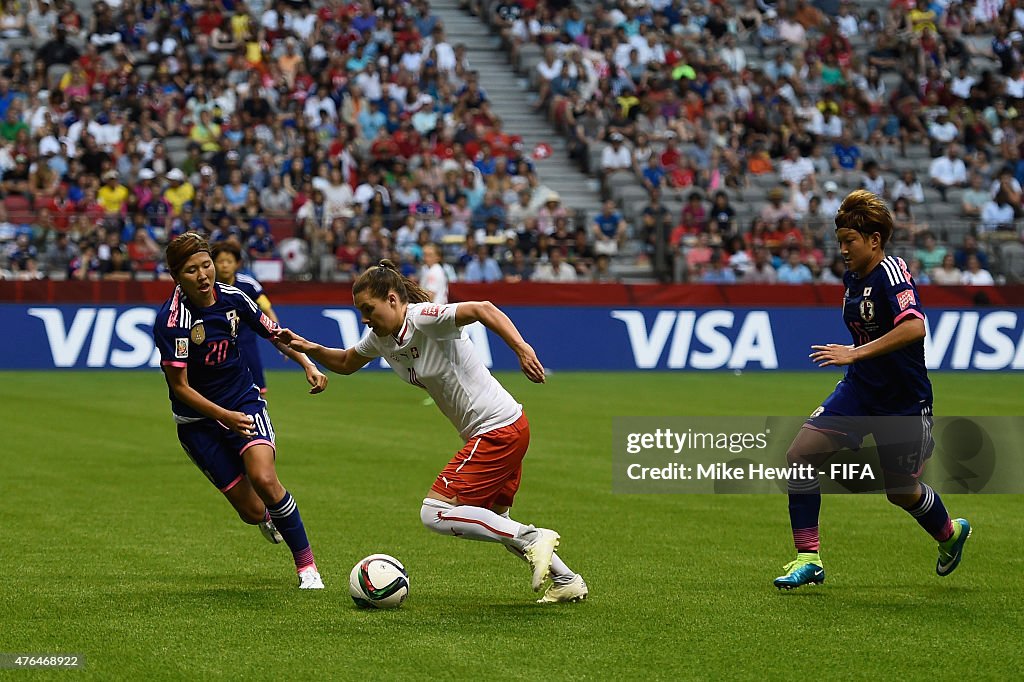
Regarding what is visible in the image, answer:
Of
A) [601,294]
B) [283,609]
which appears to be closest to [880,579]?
[283,609]

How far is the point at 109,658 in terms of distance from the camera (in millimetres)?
6754

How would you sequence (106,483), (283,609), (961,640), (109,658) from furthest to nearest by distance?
(106,483) → (283,609) → (961,640) → (109,658)

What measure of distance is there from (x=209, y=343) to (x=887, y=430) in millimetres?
3885

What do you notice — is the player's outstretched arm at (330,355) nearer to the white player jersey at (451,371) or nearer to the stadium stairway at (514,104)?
the white player jersey at (451,371)

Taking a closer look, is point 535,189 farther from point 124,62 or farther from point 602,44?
point 124,62

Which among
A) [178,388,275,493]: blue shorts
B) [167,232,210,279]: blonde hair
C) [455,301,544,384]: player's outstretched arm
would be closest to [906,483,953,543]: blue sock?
[455,301,544,384]: player's outstretched arm

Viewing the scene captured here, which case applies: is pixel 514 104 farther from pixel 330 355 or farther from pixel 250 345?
pixel 330 355

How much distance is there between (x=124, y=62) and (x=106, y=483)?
1836 centimetres

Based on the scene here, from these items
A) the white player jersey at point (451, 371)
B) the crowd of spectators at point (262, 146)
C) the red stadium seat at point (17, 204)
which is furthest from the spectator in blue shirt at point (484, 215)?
the white player jersey at point (451, 371)

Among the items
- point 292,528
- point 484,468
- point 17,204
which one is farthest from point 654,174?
point 484,468

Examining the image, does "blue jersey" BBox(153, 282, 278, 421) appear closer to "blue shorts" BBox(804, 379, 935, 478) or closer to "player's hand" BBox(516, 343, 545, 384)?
"player's hand" BBox(516, 343, 545, 384)

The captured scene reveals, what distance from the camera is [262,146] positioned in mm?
28000

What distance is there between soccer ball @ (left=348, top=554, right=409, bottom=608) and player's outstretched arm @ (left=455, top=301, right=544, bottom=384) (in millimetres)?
1398

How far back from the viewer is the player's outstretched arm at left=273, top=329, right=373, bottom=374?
8289 mm
